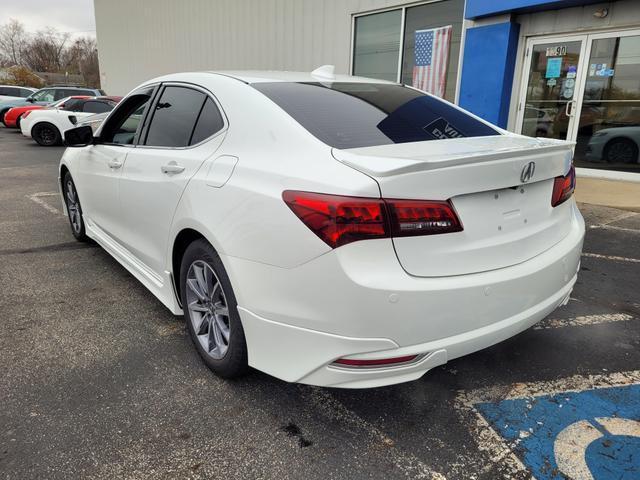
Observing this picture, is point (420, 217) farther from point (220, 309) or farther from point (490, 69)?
point (490, 69)

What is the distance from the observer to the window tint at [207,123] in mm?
2680

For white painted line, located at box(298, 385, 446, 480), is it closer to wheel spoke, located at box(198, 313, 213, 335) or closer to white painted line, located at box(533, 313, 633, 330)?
wheel spoke, located at box(198, 313, 213, 335)

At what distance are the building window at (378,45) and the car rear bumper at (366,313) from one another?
988cm

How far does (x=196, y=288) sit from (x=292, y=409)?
33.0 inches

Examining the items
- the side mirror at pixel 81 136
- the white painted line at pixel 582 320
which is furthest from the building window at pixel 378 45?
the white painted line at pixel 582 320

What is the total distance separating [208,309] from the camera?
8.86ft

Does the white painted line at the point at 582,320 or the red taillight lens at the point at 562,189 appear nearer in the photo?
the red taillight lens at the point at 562,189

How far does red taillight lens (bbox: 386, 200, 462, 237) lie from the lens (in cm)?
189

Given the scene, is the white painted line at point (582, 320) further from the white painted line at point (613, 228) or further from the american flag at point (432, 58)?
the american flag at point (432, 58)

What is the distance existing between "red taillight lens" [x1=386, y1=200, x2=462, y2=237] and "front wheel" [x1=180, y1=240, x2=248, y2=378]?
881 millimetres

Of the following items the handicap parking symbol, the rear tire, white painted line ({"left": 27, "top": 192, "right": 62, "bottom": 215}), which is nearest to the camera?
the handicap parking symbol

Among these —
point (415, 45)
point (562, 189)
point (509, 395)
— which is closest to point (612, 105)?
point (415, 45)

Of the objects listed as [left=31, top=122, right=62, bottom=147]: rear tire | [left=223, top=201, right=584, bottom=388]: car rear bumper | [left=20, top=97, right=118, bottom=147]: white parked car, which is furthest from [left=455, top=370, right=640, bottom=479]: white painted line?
[left=31, top=122, right=62, bottom=147]: rear tire

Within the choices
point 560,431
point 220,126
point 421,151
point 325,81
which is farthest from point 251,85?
point 560,431
